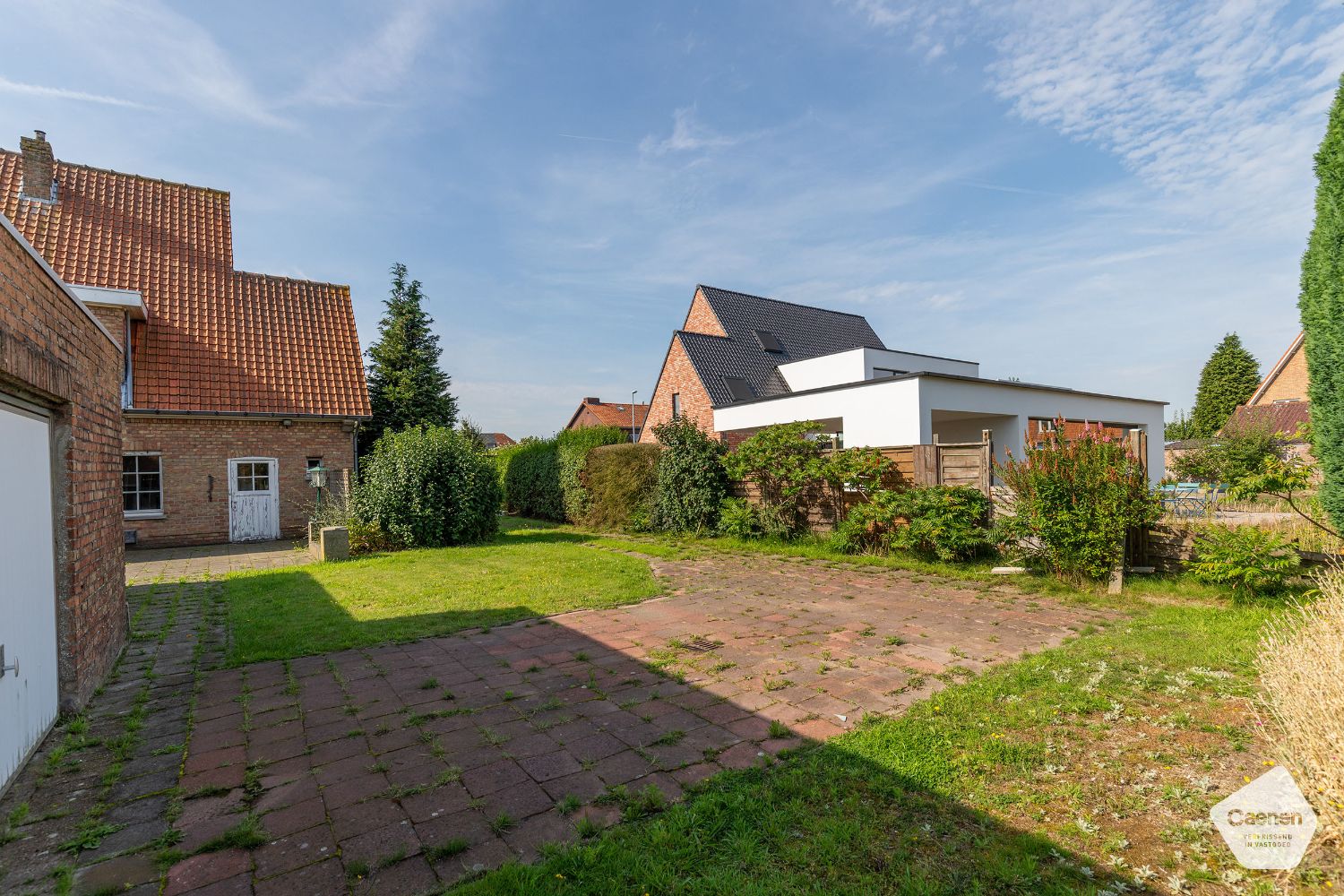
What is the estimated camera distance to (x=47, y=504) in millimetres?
3652

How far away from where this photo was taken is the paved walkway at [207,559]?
9555 millimetres

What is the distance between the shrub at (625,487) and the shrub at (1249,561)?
10.4 m

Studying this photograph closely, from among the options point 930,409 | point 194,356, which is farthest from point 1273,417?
point 194,356

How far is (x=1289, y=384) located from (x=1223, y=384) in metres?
9.94

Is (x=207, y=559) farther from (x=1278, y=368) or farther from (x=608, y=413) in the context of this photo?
(x=1278, y=368)

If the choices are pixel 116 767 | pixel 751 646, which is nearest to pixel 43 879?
pixel 116 767

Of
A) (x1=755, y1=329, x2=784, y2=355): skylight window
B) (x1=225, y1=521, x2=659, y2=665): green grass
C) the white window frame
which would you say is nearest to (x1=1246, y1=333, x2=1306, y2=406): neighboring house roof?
(x1=755, y1=329, x2=784, y2=355): skylight window

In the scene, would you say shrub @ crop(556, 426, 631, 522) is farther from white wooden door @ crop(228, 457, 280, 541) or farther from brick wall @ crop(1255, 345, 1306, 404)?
brick wall @ crop(1255, 345, 1306, 404)

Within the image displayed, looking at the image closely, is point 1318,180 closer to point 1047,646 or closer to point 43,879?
point 1047,646

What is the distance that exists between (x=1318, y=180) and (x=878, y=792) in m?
8.43

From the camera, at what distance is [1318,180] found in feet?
21.1

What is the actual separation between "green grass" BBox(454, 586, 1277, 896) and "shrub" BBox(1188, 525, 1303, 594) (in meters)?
2.50

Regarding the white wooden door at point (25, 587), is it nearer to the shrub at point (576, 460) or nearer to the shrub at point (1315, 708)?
the shrub at point (1315, 708)

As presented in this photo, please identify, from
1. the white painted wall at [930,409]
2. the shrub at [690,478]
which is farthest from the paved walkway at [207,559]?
the white painted wall at [930,409]
